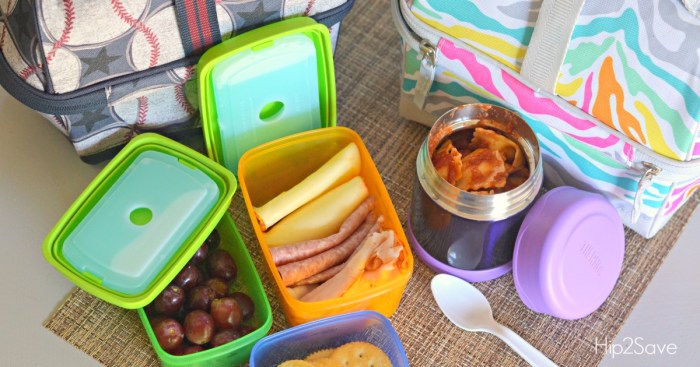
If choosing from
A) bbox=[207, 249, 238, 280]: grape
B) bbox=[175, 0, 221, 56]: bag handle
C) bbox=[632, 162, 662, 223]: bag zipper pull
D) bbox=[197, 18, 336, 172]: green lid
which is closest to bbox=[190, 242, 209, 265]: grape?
bbox=[207, 249, 238, 280]: grape

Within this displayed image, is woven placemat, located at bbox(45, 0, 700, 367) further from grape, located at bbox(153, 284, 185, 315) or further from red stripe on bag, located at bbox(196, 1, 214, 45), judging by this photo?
red stripe on bag, located at bbox(196, 1, 214, 45)

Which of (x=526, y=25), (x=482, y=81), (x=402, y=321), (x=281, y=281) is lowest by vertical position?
(x=402, y=321)

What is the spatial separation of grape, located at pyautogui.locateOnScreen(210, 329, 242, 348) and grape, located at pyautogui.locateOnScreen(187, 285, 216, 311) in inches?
1.7

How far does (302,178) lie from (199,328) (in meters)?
0.26

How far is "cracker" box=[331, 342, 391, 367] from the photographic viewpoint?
91cm

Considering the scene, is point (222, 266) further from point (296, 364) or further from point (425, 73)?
point (425, 73)

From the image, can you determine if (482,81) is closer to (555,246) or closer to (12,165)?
(555,246)

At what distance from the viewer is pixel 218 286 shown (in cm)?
99

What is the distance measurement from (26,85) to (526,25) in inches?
22.9

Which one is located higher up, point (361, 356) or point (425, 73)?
point (425, 73)

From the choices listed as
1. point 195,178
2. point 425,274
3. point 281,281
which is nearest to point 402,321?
point 425,274

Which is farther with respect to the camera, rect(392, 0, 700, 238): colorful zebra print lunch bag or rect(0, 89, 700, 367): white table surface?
rect(0, 89, 700, 367): white table surface

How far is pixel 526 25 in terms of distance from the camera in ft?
3.04

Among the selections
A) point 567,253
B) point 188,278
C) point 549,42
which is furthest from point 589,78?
point 188,278
